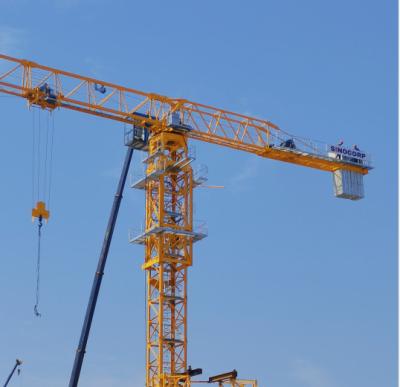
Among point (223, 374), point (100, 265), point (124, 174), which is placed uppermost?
point (124, 174)

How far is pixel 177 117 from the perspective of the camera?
262 feet

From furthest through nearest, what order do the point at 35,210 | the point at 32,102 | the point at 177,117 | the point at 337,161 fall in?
the point at 337,161
the point at 177,117
the point at 32,102
the point at 35,210

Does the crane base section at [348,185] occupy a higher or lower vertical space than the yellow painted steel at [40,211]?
higher

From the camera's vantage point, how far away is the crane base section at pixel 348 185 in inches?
3356

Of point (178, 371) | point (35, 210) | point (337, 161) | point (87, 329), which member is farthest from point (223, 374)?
point (337, 161)

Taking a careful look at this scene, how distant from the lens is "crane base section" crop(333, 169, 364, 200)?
8525 centimetres

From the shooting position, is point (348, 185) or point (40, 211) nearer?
point (40, 211)

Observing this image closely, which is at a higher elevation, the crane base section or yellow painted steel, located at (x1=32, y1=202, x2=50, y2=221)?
the crane base section

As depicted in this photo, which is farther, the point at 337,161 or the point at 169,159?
the point at 337,161

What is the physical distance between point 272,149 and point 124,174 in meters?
11.8

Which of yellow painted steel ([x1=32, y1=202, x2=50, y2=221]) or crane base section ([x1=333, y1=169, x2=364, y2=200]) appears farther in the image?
crane base section ([x1=333, y1=169, x2=364, y2=200])

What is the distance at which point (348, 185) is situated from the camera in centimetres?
8550

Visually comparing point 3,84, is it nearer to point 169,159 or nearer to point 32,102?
point 32,102

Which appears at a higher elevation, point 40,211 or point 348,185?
point 348,185
